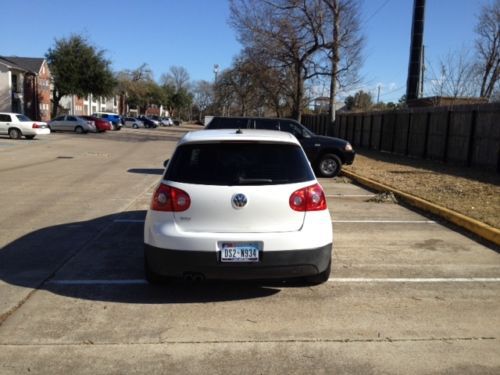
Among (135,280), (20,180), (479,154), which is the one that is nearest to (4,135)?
(20,180)

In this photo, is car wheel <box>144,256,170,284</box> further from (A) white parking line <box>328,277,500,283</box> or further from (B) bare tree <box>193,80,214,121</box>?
(B) bare tree <box>193,80,214,121</box>

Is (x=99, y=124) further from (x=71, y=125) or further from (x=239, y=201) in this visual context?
(x=239, y=201)

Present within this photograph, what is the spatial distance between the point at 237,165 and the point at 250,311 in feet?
4.49

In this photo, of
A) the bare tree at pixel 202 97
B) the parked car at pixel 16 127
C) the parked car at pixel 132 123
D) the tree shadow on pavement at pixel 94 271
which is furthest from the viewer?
the bare tree at pixel 202 97

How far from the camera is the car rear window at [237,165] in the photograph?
489 centimetres

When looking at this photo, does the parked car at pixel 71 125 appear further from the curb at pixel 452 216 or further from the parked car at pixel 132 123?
the curb at pixel 452 216

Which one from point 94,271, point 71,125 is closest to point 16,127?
point 71,125

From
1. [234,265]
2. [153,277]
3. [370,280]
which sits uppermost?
[234,265]

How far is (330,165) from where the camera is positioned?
53.8 ft

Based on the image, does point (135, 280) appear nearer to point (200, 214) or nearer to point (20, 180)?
point (200, 214)

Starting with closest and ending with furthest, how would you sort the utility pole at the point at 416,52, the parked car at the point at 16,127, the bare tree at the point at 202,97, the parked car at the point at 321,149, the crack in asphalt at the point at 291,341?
the crack in asphalt at the point at 291,341
the parked car at the point at 321,149
the parked car at the point at 16,127
the utility pole at the point at 416,52
the bare tree at the point at 202,97

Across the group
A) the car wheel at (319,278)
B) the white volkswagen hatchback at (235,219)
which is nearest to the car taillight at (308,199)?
the white volkswagen hatchback at (235,219)

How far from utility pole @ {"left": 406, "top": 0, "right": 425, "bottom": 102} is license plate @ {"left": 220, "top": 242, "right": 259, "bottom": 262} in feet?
114

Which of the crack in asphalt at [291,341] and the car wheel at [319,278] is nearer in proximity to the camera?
the crack in asphalt at [291,341]
